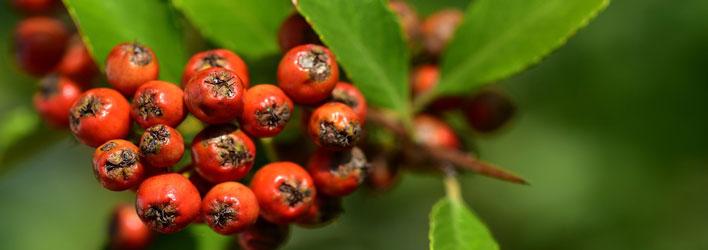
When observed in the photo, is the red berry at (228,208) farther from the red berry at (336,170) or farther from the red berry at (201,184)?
the red berry at (336,170)

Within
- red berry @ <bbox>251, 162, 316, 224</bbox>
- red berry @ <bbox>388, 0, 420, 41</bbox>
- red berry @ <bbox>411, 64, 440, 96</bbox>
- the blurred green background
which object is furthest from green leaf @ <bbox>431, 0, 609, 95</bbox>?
the blurred green background

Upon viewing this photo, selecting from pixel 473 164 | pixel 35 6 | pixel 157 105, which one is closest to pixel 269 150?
pixel 157 105

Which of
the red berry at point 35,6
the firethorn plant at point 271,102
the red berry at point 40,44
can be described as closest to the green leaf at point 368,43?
the firethorn plant at point 271,102

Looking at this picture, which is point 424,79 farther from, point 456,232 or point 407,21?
point 456,232

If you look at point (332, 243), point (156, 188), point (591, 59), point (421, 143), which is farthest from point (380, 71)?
point (591, 59)

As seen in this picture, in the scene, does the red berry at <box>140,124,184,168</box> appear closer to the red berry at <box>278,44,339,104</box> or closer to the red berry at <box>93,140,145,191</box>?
the red berry at <box>93,140,145,191</box>

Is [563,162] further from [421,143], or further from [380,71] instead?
[380,71]
